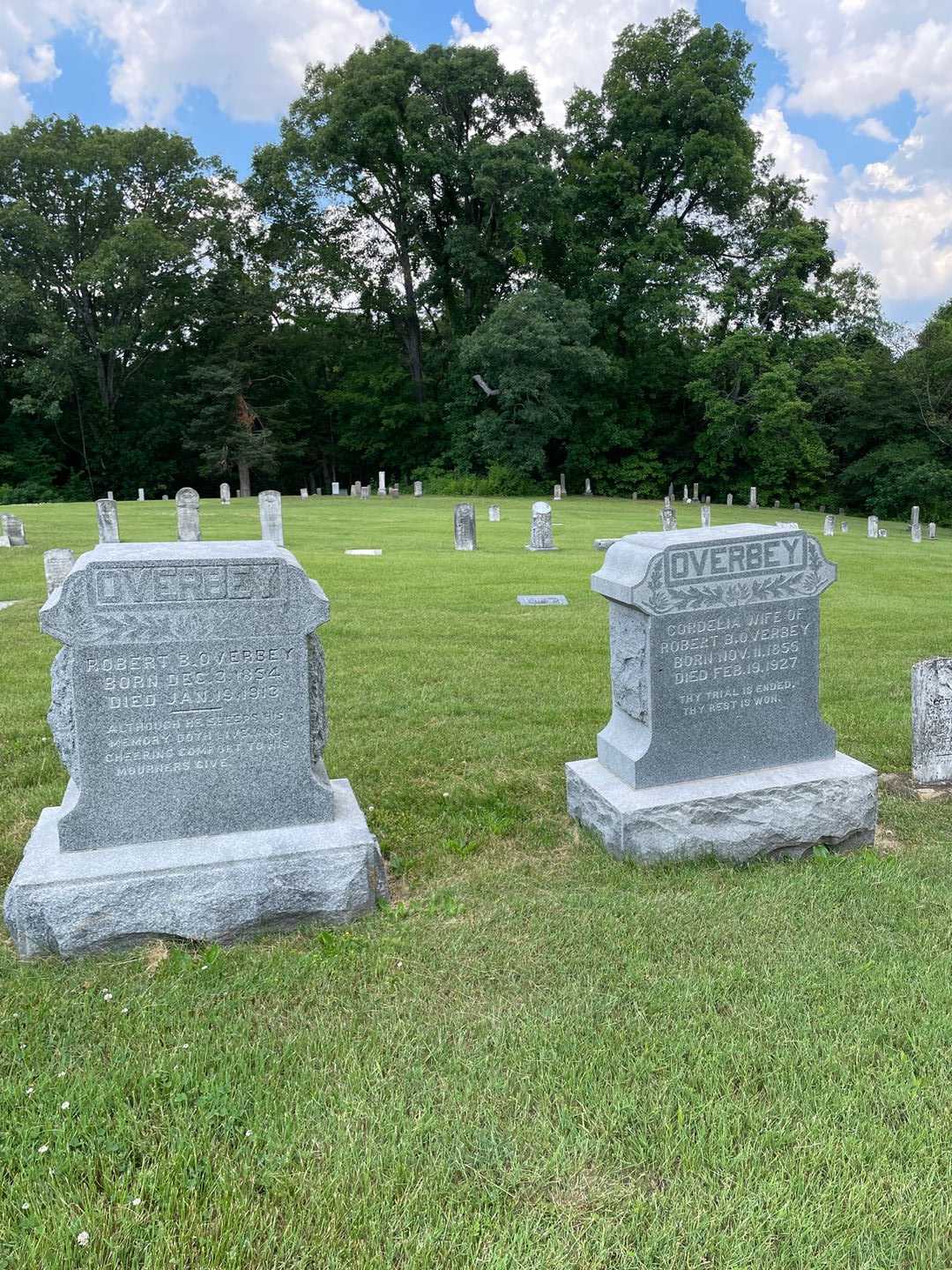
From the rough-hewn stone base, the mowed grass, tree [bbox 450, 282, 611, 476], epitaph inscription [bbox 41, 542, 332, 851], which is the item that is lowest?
the mowed grass

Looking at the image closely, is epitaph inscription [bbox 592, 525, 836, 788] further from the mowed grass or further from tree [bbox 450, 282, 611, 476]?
tree [bbox 450, 282, 611, 476]

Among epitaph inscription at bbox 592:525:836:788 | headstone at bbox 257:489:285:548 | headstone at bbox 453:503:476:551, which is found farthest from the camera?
headstone at bbox 453:503:476:551

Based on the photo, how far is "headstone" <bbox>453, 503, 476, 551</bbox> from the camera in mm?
17906

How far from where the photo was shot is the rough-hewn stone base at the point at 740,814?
4578 millimetres

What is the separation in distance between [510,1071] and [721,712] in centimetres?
261

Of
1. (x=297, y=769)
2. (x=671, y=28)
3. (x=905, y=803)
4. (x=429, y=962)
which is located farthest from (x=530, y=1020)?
(x=671, y=28)

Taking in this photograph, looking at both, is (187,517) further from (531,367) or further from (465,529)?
(531,367)

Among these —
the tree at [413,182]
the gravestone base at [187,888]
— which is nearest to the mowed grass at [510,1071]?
the gravestone base at [187,888]

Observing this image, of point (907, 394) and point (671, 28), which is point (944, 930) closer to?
point (907, 394)

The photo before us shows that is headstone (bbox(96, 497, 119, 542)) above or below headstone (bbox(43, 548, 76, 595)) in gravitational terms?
above

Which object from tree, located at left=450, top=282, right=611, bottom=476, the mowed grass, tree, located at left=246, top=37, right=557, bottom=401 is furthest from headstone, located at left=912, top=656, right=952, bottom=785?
tree, located at left=246, top=37, right=557, bottom=401

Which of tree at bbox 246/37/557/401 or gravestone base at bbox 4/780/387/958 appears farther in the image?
tree at bbox 246/37/557/401

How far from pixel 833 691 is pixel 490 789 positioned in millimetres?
3854

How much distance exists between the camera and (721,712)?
16.0 ft
